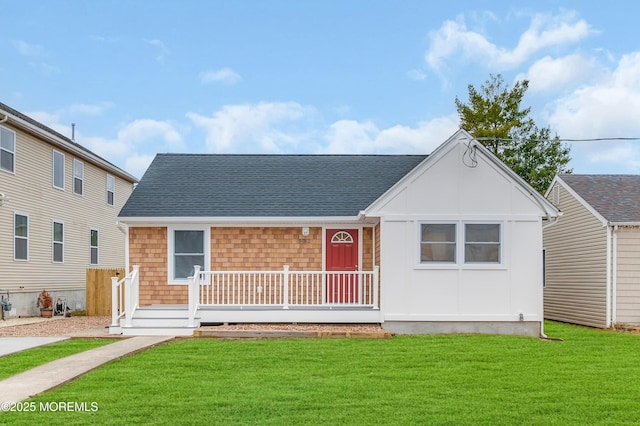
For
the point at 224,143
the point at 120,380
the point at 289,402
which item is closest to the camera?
the point at 289,402

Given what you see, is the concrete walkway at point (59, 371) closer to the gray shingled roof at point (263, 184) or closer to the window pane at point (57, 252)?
the gray shingled roof at point (263, 184)

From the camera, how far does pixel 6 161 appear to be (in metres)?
17.2

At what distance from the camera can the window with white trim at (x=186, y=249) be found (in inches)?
570

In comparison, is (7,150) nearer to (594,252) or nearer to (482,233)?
(482,233)

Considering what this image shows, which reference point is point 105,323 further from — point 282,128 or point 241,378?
point 282,128

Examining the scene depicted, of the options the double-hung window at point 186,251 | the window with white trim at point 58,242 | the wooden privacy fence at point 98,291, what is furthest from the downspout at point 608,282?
the window with white trim at point 58,242

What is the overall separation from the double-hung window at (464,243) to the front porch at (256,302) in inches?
50.3

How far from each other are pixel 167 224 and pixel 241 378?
7396 millimetres

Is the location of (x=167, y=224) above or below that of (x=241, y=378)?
above

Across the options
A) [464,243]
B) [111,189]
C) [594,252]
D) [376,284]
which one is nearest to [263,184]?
[376,284]

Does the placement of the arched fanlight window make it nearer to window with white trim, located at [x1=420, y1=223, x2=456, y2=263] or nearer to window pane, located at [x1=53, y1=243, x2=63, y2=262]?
window with white trim, located at [x1=420, y1=223, x2=456, y2=263]

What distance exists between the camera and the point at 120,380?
297 inches


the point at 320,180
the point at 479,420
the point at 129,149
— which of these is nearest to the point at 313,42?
the point at 320,180

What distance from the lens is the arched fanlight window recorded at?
14.5m
